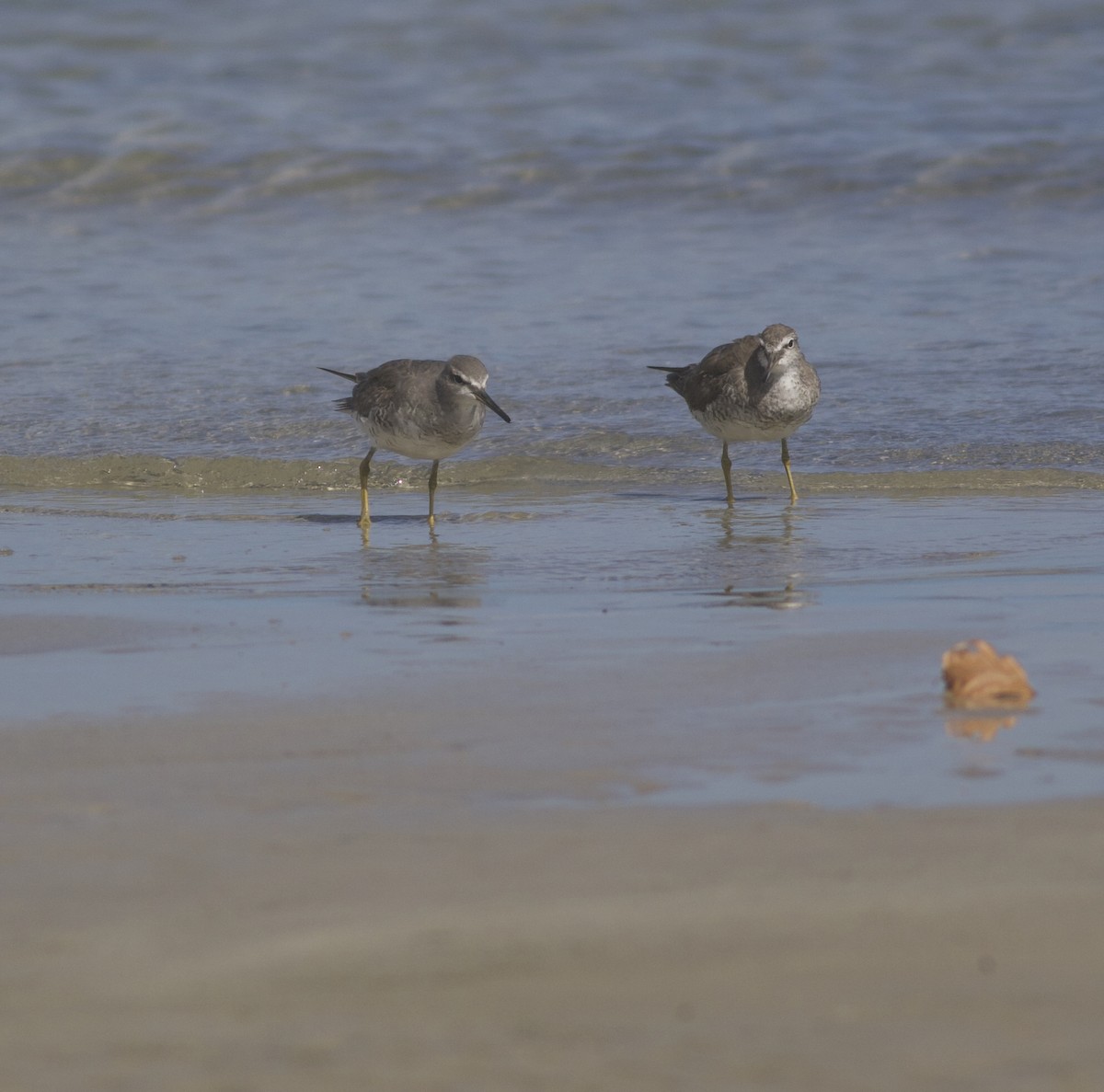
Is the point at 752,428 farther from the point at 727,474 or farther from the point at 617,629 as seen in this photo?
the point at 617,629

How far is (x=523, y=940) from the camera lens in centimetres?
293

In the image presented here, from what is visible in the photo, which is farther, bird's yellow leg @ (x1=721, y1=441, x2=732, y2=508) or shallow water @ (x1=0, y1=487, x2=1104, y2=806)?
bird's yellow leg @ (x1=721, y1=441, x2=732, y2=508)

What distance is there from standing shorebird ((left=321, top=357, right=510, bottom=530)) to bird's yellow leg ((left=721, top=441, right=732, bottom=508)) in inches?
45.1

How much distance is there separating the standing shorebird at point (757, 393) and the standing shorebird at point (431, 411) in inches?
49.2

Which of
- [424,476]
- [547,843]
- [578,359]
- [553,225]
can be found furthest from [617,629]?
[553,225]

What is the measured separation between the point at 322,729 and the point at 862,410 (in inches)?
249

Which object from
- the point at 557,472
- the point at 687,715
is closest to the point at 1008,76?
the point at 557,472

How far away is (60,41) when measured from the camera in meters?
21.2


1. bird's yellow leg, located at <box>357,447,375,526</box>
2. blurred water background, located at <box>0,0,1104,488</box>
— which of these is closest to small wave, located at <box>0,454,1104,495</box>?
blurred water background, located at <box>0,0,1104,488</box>

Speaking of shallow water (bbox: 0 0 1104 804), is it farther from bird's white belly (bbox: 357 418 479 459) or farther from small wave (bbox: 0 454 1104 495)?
bird's white belly (bbox: 357 418 479 459)

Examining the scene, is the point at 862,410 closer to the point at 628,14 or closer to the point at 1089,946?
the point at 1089,946

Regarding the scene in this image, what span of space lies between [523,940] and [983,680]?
1677 mm

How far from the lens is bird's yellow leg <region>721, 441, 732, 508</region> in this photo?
8406mm

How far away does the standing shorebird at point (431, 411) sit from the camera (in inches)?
319
